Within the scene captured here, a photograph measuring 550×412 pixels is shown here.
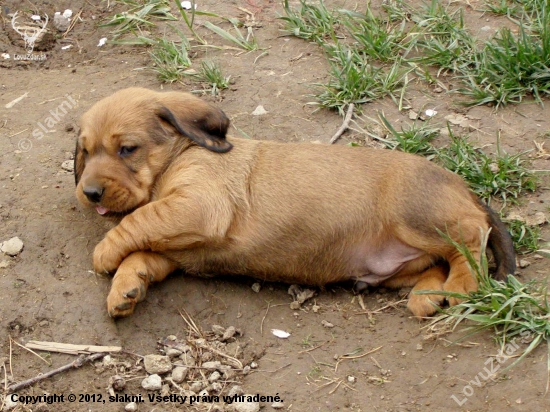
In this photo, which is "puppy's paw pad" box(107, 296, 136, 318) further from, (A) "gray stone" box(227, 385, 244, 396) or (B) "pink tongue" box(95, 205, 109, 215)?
(A) "gray stone" box(227, 385, 244, 396)

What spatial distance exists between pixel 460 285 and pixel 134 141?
249cm

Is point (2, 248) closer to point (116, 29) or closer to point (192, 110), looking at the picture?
point (192, 110)

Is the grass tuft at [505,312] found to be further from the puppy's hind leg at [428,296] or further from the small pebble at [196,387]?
the small pebble at [196,387]

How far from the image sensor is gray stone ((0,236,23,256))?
5621 millimetres

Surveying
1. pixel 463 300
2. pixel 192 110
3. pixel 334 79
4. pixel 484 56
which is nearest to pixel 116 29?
pixel 334 79

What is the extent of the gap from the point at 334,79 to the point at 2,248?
361cm

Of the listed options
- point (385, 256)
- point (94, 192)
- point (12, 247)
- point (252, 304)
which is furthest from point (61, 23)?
point (385, 256)

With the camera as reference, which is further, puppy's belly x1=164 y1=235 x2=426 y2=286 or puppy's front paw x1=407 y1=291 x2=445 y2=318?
puppy's belly x1=164 y1=235 x2=426 y2=286

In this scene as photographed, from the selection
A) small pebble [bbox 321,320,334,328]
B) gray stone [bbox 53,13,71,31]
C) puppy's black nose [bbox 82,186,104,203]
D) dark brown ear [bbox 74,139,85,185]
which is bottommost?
small pebble [bbox 321,320,334,328]

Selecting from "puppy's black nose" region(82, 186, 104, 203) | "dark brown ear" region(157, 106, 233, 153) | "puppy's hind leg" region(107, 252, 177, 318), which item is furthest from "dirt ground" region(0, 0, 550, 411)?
"dark brown ear" region(157, 106, 233, 153)

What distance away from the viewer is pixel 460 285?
542 centimetres

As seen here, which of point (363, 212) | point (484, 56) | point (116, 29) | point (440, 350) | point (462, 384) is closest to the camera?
point (462, 384)

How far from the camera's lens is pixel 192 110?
5770 mm

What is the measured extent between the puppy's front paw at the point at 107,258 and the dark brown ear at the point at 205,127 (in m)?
0.96
